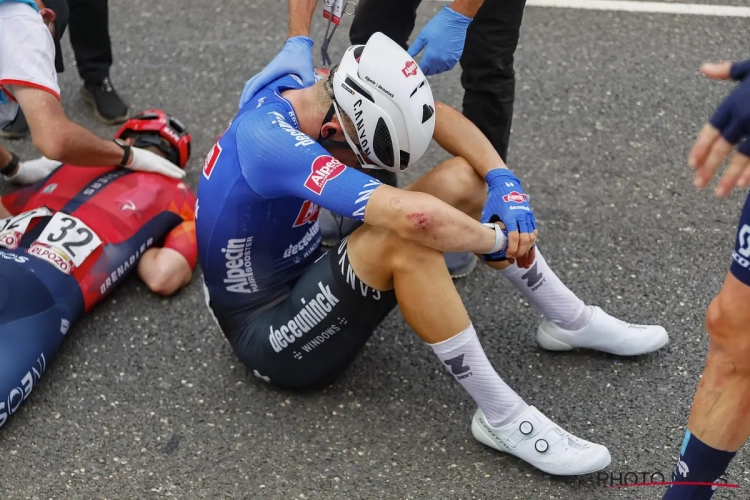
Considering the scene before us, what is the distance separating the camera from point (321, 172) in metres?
2.65

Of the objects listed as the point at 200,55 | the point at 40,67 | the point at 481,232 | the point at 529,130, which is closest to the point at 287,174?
the point at 481,232

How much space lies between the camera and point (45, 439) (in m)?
3.15

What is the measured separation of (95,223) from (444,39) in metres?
1.63

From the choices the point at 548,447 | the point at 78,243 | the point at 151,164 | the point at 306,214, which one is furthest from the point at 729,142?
the point at 151,164

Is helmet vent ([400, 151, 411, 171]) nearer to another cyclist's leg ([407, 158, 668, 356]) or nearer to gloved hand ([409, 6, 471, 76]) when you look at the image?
another cyclist's leg ([407, 158, 668, 356])

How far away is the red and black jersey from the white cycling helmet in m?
1.33

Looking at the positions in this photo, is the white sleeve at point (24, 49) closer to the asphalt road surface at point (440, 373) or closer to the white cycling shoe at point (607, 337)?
the asphalt road surface at point (440, 373)

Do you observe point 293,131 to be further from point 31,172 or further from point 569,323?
point 31,172

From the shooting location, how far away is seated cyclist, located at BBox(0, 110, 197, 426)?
3.25m

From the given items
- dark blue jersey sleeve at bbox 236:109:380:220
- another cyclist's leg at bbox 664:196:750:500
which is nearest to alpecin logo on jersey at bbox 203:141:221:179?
dark blue jersey sleeve at bbox 236:109:380:220

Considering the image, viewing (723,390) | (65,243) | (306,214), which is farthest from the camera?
(65,243)

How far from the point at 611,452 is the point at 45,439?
1989 millimetres

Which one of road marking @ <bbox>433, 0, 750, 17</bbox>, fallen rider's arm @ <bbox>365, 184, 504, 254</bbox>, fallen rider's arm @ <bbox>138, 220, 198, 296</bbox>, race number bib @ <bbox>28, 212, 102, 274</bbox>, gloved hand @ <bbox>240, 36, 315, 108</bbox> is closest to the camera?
fallen rider's arm @ <bbox>365, 184, 504, 254</bbox>

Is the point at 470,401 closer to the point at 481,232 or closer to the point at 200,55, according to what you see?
the point at 481,232
